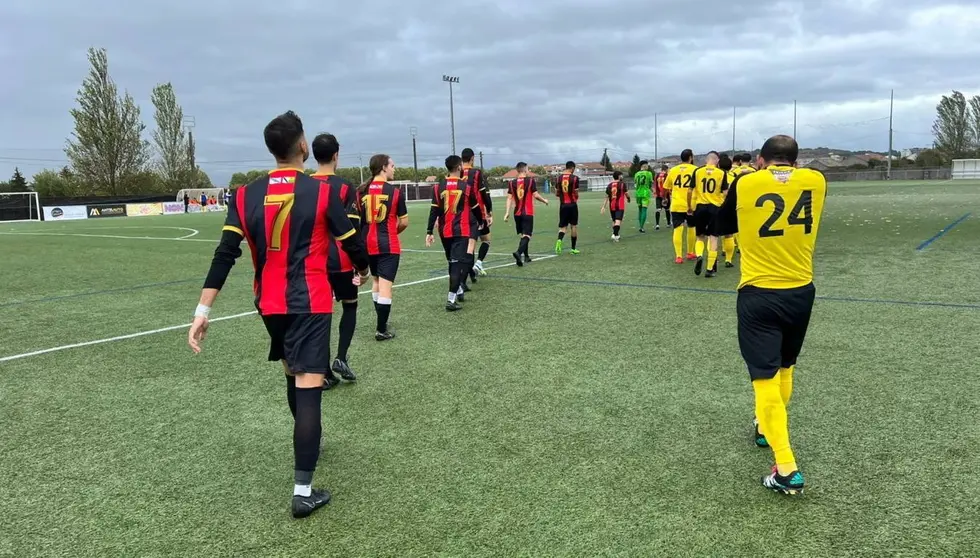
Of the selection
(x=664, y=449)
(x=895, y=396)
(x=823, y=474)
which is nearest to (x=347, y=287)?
(x=664, y=449)

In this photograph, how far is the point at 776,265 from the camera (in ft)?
11.1

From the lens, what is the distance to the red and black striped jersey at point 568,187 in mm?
12953

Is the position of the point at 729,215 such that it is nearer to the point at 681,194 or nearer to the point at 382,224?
the point at 382,224

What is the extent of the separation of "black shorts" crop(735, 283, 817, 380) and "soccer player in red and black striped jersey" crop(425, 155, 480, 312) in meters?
5.06

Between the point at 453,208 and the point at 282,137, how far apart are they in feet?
16.8

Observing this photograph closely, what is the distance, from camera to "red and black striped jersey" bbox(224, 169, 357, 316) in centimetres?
317

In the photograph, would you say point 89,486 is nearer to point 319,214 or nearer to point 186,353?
point 319,214

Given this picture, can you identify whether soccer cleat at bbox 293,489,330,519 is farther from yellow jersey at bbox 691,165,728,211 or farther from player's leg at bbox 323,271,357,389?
yellow jersey at bbox 691,165,728,211

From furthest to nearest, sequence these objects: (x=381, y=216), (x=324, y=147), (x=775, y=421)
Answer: (x=381, y=216) → (x=324, y=147) → (x=775, y=421)

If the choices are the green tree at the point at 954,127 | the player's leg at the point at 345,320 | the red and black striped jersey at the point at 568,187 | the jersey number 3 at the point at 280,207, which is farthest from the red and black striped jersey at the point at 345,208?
the green tree at the point at 954,127

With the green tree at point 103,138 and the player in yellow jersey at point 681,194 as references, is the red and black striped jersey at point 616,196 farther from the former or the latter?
the green tree at point 103,138

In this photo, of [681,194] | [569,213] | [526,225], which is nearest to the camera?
[681,194]

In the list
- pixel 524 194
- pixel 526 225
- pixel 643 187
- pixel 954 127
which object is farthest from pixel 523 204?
pixel 954 127

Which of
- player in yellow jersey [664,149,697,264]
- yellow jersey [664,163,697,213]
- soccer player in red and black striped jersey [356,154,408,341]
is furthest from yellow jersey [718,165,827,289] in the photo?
yellow jersey [664,163,697,213]
